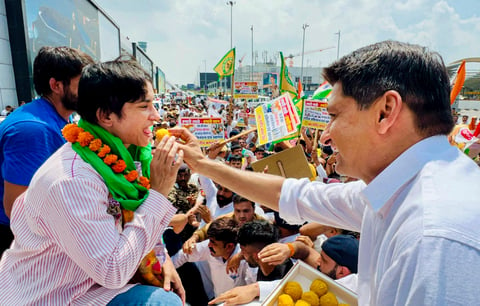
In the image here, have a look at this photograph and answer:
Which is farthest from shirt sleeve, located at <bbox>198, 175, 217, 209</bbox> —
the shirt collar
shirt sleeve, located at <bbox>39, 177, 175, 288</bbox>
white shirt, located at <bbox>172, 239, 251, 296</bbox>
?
the shirt collar

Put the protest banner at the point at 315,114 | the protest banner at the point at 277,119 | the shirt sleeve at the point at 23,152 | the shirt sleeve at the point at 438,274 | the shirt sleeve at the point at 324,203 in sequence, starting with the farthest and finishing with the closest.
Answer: the protest banner at the point at 315,114 → the protest banner at the point at 277,119 → the shirt sleeve at the point at 23,152 → the shirt sleeve at the point at 324,203 → the shirt sleeve at the point at 438,274

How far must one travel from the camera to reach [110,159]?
1.31 m

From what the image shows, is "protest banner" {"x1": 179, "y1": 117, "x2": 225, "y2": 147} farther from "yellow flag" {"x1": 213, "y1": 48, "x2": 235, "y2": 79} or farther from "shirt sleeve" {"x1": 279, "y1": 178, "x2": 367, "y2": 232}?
"yellow flag" {"x1": 213, "y1": 48, "x2": 235, "y2": 79}

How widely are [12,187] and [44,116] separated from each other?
52cm

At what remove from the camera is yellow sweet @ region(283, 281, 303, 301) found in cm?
164

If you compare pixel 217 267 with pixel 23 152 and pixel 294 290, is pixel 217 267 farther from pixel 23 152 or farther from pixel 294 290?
pixel 23 152

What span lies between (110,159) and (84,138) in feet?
0.54

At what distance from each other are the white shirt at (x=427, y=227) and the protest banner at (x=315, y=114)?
4.93 m

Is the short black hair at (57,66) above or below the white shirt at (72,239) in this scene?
above

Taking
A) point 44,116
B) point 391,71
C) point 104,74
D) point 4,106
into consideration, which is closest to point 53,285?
point 104,74

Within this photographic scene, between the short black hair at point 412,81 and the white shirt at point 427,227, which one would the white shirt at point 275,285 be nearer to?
the white shirt at point 427,227

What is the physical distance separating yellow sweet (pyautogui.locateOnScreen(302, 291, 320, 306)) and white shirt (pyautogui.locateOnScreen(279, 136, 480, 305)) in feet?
2.00

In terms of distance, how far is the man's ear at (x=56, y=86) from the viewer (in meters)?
2.12

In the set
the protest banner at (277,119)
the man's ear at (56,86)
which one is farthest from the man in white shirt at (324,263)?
the man's ear at (56,86)
